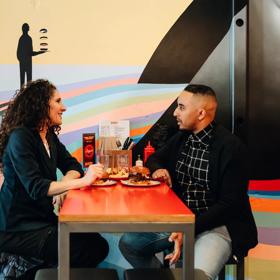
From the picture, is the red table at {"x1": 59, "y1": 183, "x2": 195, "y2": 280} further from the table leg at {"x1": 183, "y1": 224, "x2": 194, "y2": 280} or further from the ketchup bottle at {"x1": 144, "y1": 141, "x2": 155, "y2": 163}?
the ketchup bottle at {"x1": 144, "y1": 141, "x2": 155, "y2": 163}

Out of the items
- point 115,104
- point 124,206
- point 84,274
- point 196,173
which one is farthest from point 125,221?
point 115,104

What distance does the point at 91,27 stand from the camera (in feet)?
9.62

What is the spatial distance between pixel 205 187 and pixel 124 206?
0.74 meters

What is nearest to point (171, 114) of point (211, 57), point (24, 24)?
point (211, 57)

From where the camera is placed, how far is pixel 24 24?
291 centimetres

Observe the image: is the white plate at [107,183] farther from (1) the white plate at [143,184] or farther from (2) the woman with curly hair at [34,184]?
(2) the woman with curly hair at [34,184]

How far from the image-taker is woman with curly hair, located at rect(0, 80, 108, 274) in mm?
2162

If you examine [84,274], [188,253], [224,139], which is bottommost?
[84,274]

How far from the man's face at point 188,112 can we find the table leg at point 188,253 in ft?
3.06

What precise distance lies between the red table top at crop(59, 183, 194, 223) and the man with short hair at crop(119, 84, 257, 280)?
268 millimetres

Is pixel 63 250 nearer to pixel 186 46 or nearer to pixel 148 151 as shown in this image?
pixel 148 151

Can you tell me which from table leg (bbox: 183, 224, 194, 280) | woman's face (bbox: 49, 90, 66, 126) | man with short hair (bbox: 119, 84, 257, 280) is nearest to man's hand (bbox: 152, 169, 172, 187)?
man with short hair (bbox: 119, 84, 257, 280)

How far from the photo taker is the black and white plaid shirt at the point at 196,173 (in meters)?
2.46

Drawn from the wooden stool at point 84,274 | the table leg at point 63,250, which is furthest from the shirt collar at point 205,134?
the table leg at point 63,250
